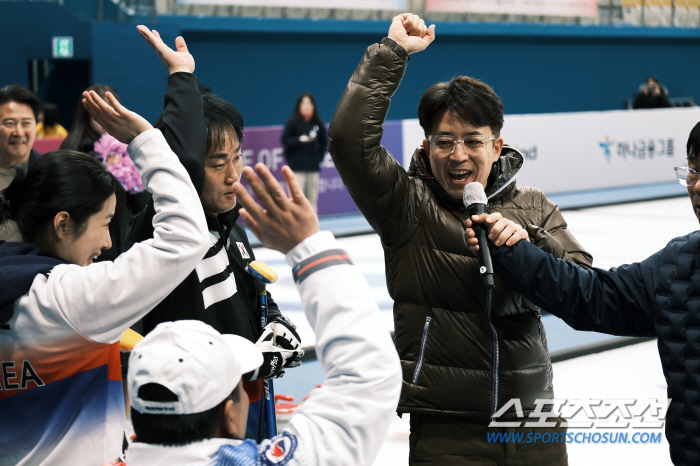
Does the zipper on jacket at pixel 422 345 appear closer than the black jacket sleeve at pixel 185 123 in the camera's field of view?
No

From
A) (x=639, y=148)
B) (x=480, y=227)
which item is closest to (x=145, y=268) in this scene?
(x=480, y=227)

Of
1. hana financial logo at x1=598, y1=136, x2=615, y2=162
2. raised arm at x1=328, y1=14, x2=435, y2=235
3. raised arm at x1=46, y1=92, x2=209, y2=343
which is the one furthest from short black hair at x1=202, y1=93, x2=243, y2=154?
hana financial logo at x1=598, y1=136, x2=615, y2=162

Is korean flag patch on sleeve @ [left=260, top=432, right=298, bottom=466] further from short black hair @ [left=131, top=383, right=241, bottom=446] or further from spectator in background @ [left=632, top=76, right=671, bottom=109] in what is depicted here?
spectator in background @ [left=632, top=76, right=671, bottom=109]

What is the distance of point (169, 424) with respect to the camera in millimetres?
1303

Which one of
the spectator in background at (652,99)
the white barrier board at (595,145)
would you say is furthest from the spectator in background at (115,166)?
the spectator in background at (652,99)

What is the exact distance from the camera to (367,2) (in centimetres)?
1777

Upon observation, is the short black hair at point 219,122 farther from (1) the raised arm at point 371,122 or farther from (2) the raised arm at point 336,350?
(2) the raised arm at point 336,350

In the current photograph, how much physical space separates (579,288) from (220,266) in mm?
992

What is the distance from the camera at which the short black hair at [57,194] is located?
194 cm

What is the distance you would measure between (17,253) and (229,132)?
0.72m

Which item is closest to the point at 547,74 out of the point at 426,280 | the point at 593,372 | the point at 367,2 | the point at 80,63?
the point at 367,2

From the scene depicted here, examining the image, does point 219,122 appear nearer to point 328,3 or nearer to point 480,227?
point 480,227

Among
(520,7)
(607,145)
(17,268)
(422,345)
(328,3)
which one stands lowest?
(607,145)

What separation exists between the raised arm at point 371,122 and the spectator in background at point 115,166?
1.79m
